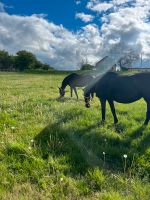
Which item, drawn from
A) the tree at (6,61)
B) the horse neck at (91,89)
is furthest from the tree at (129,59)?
the horse neck at (91,89)

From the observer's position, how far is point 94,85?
1148cm

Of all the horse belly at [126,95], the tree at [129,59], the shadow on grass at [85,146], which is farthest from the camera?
the tree at [129,59]

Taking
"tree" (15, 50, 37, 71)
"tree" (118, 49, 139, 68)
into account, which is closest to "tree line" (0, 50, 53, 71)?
"tree" (15, 50, 37, 71)

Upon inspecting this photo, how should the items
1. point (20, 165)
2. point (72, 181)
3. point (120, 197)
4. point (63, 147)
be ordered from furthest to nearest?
point (63, 147) < point (20, 165) < point (72, 181) < point (120, 197)

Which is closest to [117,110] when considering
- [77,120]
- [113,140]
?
[77,120]

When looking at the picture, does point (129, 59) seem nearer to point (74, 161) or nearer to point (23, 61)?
point (23, 61)

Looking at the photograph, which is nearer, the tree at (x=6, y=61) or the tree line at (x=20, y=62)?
the tree line at (x=20, y=62)

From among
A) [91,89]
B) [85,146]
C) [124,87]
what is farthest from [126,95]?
[85,146]

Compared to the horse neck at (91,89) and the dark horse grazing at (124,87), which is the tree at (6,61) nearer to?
the horse neck at (91,89)

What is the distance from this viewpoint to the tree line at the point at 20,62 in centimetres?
11531

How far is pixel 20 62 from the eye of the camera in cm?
11550

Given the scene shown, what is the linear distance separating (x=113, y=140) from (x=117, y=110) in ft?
17.0

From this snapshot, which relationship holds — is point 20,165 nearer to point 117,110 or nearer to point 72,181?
point 72,181

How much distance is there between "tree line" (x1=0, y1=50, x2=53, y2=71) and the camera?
11531 centimetres
